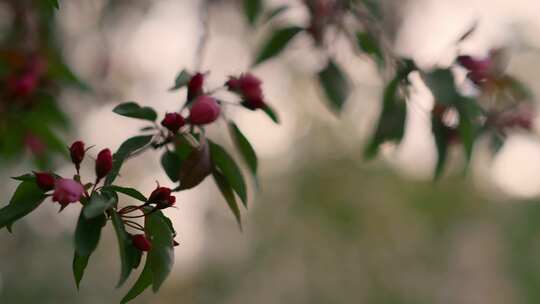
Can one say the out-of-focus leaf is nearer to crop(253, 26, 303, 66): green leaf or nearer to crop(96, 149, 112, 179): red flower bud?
crop(96, 149, 112, 179): red flower bud

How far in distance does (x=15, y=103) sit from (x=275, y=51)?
475 millimetres

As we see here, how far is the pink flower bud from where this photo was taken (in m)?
0.73

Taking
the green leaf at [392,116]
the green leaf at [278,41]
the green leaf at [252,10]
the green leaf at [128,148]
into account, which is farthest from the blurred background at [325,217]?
the green leaf at [128,148]

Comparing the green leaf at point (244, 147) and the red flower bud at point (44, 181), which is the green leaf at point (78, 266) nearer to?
the red flower bud at point (44, 181)

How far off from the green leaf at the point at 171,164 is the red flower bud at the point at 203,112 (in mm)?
64

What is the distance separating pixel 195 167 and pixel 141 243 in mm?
135

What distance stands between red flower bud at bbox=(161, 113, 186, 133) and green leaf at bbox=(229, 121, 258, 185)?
104 mm

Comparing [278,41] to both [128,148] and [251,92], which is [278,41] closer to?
[251,92]

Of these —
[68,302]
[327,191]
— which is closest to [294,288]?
[327,191]

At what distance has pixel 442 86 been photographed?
3.47 feet

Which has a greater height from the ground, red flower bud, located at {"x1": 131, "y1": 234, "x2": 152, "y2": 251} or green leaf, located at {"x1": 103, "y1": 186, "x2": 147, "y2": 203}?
green leaf, located at {"x1": 103, "y1": 186, "x2": 147, "y2": 203}

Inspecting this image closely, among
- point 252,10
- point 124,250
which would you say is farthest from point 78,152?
point 252,10

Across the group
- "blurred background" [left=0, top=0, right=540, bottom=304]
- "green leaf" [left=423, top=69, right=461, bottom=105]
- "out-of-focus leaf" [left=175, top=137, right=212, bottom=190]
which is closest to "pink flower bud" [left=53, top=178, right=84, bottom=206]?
"out-of-focus leaf" [left=175, top=137, right=212, bottom=190]

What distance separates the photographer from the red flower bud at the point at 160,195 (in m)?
0.78
